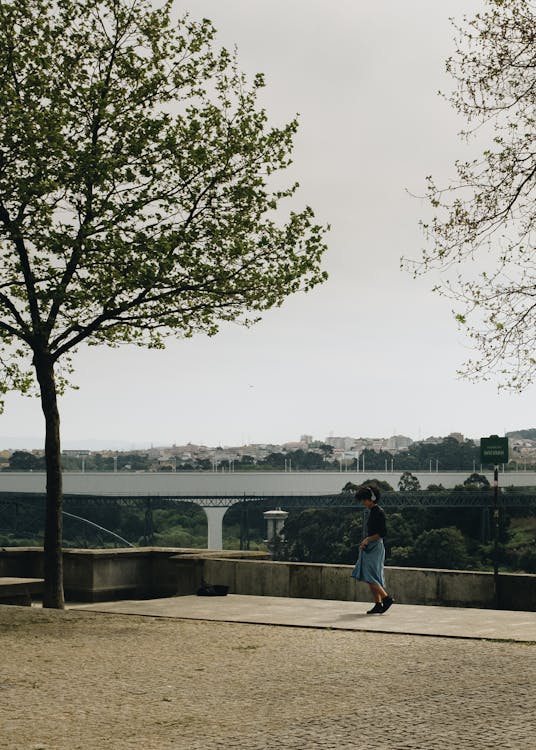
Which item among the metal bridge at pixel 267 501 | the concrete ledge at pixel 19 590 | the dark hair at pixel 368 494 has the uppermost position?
the dark hair at pixel 368 494

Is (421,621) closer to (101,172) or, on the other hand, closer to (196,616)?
(196,616)

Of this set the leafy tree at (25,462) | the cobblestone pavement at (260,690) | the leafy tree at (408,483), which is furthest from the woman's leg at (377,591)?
the leafy tree at (25,462)

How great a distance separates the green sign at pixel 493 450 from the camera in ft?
58.6

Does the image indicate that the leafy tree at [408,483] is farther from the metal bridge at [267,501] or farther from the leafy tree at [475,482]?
the metal bridge at [267,501]

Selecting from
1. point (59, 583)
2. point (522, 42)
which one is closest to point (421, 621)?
point (59, 583)

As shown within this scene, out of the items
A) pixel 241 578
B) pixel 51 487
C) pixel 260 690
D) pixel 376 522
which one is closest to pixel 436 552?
pixel 241 578

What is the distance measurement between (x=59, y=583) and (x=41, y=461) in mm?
176347

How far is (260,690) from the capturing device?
33.0 ft

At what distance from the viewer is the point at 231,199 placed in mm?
19031

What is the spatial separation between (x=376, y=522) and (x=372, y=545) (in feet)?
1.18

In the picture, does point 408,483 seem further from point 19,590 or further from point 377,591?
point 377,591

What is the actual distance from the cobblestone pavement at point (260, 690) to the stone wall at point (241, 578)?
4905 millimetres

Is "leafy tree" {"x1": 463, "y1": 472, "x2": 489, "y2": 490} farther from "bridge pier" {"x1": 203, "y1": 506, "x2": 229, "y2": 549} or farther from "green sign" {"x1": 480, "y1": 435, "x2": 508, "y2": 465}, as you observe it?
"green sign" {"x1": 480, "y1": 435, "x2": 508, "y2": 465}

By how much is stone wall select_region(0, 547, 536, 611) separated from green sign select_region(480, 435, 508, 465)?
189 centimetres
